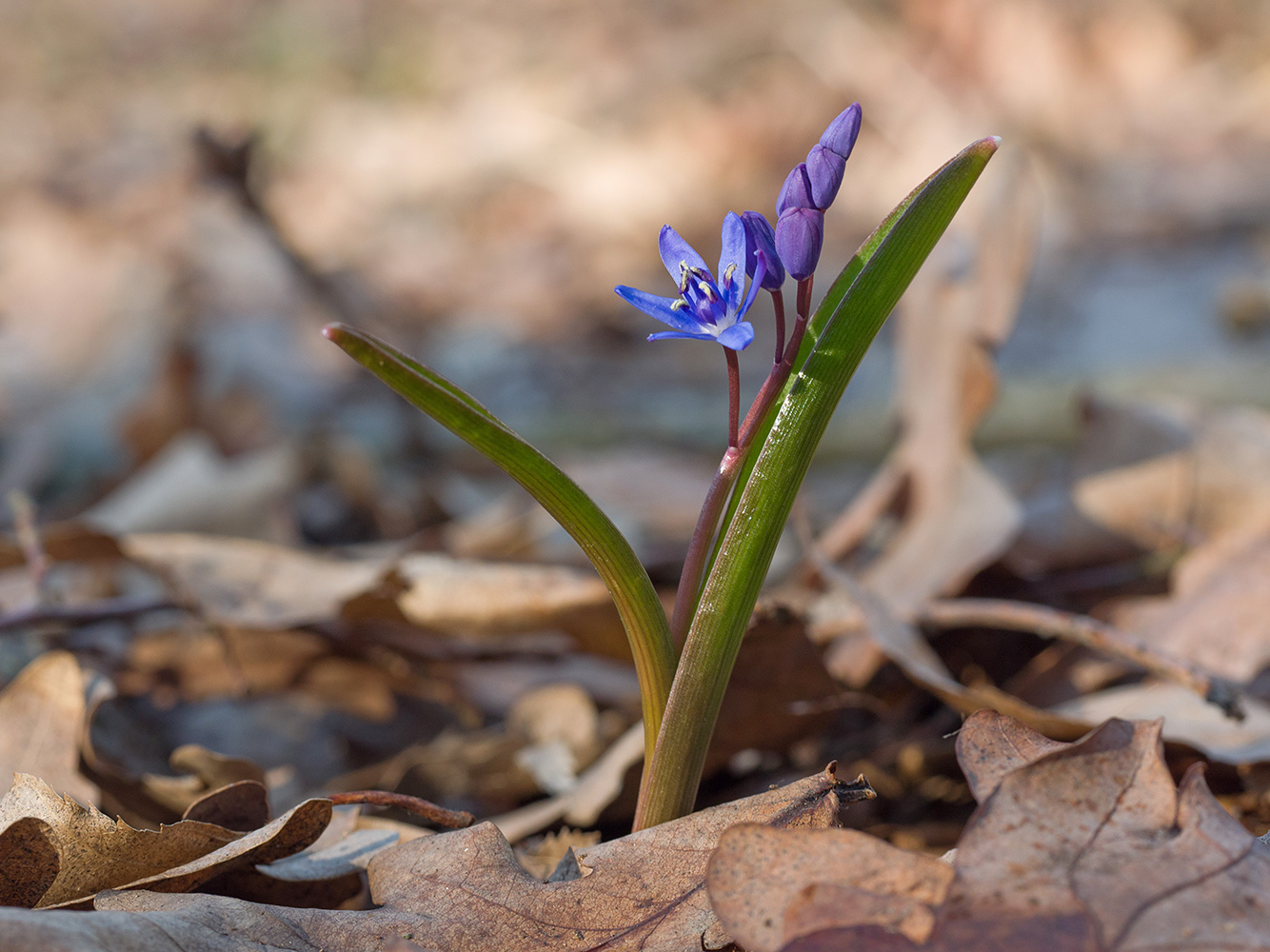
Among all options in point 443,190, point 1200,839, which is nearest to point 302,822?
point 1200,839

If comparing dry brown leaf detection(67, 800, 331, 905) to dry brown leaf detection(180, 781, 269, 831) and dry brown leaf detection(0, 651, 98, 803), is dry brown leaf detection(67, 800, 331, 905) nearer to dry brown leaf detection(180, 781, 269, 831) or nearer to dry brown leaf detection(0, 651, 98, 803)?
dry brown leaf detection(180, 781, 269, 831)

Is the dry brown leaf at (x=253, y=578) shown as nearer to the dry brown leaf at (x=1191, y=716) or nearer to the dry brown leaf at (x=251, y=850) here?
the dry brown leaf at (x=251, y=850)

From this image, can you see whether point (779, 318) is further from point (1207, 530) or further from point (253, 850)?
point (1207, 530)

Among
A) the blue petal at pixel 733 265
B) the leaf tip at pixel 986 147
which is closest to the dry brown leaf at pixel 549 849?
the blue petal at pixel 733 265

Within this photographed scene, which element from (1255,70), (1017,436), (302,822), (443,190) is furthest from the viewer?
(1255,70)

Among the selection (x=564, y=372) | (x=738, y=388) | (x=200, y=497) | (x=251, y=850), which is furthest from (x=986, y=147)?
(x=564, y=372)

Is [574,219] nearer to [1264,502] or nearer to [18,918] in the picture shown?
[1264,502]
